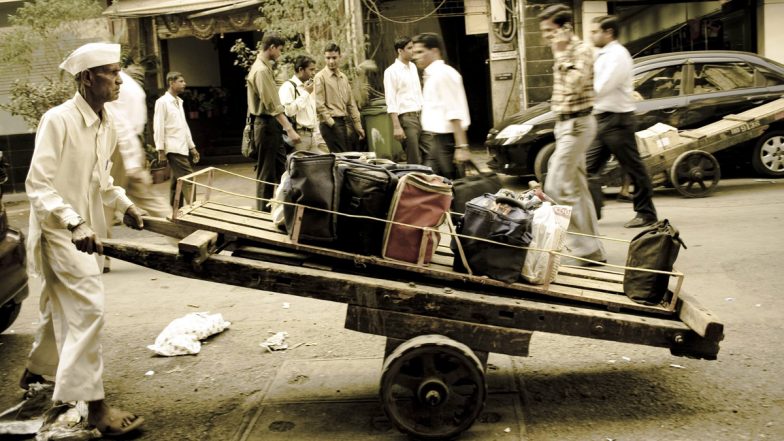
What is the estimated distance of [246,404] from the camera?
13.9 ft

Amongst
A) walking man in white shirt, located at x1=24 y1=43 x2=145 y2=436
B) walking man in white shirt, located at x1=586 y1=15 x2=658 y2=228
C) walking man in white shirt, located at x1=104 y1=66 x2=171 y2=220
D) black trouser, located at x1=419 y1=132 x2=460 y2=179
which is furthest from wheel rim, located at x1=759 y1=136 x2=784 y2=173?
walking man in white shirt, located at x1=24 y1=43 x2=145 y2=436

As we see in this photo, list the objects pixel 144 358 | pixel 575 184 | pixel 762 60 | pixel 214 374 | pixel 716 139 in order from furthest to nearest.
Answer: pixel 762 60 < pixel 716 139 < pixel 575 184 < pixel 144 358 < pixel 214 374

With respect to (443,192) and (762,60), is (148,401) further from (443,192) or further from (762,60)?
(762,60)

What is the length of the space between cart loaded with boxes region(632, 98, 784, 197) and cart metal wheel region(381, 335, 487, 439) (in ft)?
22.0

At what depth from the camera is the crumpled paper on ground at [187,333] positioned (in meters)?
5.04

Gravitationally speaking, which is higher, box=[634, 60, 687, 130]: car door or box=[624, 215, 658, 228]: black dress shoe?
box=[634, 60, 687, 130]: car door

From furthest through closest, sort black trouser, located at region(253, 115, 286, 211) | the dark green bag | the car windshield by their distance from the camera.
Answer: the car windshield
black trouser, located at region(253, 115, 286, 211)
the dark green bag

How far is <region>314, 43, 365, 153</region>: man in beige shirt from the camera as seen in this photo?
414 inches

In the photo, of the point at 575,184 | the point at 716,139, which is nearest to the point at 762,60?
the point at 716,139

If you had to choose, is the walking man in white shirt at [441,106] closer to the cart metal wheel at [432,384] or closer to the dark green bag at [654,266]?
the dark green bag at [654,266]

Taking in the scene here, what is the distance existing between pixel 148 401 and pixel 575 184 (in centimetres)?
372

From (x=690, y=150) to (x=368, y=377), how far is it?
6.74 m

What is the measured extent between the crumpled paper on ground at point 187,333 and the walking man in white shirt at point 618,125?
385cm

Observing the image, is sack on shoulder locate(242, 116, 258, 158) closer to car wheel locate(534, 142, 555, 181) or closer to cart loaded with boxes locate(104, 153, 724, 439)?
car wheel locate(534, 142, 555, 181)
